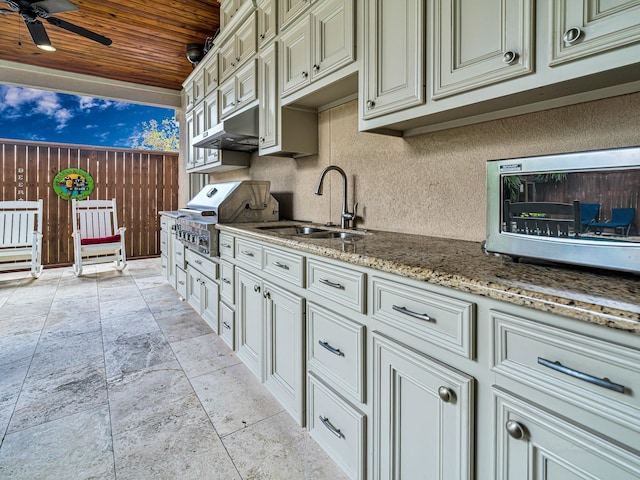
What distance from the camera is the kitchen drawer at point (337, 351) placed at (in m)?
1.21

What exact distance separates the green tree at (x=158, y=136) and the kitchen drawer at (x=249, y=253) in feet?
25.8

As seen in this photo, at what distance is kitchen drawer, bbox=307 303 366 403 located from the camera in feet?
3.96

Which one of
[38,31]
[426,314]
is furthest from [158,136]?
[426,314]

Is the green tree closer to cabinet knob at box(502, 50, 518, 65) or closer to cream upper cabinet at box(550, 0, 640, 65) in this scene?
cabinet knob at box(502, 50, 518, 65)

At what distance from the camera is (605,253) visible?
2.56 ft

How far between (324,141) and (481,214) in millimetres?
1296

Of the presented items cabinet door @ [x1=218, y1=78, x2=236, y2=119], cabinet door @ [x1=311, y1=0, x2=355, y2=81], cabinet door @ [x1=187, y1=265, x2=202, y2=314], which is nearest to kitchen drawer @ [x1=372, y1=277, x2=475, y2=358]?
cabinet door @ [x1=311, y1=0, x2=355, y2=81]

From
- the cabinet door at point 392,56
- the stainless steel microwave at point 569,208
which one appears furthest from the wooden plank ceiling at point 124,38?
the stainless steel microwave at point 569,208

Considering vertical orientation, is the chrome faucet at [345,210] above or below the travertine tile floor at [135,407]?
above

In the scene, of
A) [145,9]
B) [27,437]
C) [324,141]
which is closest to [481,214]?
[324,141]

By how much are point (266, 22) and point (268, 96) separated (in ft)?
1.68

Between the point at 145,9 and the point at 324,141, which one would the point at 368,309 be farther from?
the point at 145,9

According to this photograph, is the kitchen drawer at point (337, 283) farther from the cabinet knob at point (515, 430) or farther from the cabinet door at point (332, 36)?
the cabinet door at point (332, 36)

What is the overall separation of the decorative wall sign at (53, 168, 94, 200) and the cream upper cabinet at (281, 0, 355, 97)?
188 inches
